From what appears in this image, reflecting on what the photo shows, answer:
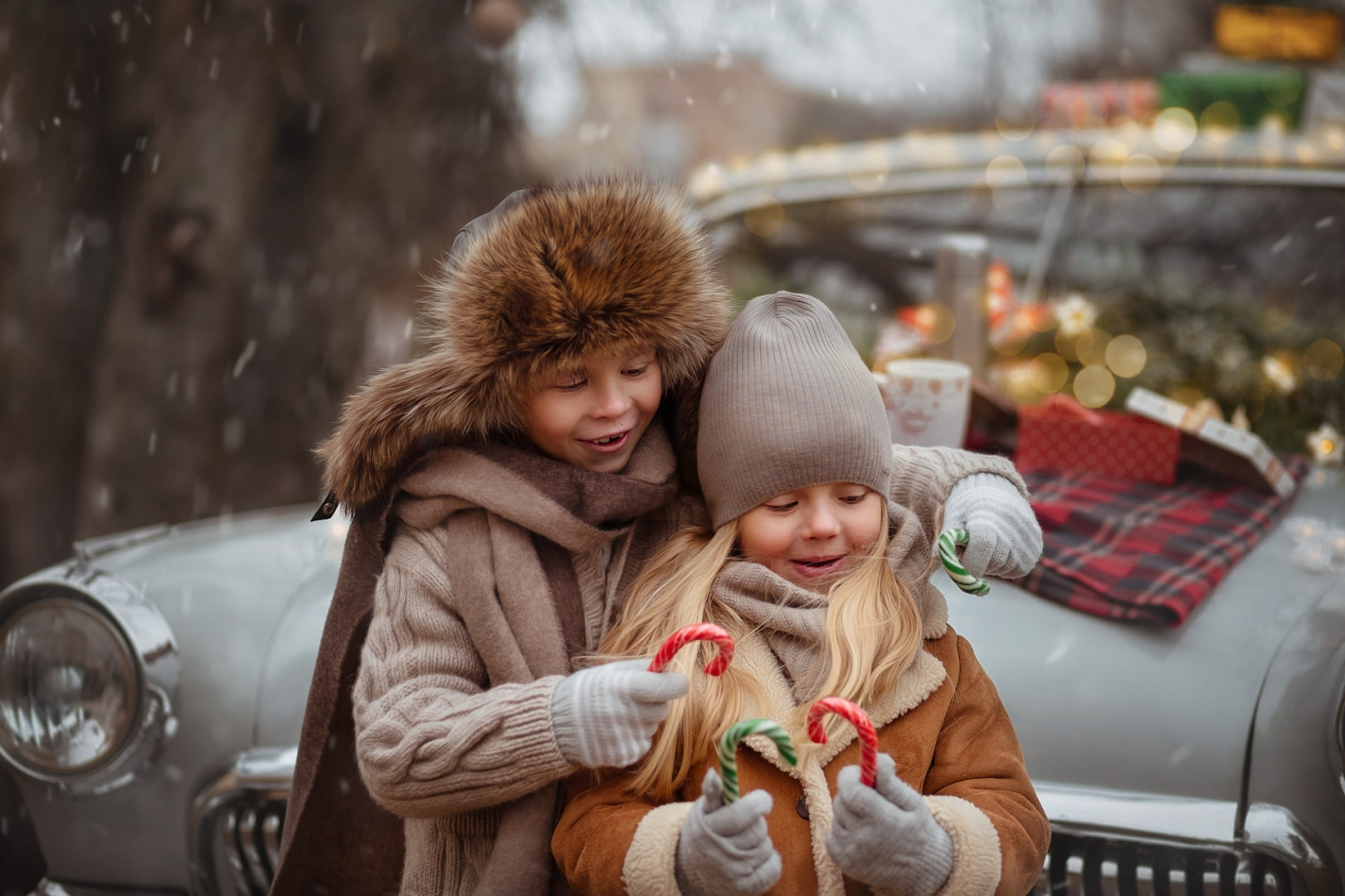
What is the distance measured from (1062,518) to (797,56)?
4.84 m

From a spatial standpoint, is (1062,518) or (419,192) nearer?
(1062,518)

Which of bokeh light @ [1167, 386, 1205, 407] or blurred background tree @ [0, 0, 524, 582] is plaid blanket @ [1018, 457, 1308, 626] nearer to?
bokeh light @ [1167, 386, 1205, 407]

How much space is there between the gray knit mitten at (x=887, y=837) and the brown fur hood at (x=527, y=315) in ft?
2.39

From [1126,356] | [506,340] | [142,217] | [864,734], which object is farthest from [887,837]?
[142,217]

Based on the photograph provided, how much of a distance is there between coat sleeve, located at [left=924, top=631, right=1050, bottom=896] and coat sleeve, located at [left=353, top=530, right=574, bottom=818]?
0.52 m

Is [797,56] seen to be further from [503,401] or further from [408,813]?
[408,813]

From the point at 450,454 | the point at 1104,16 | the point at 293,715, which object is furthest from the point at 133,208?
the point at 1104,16

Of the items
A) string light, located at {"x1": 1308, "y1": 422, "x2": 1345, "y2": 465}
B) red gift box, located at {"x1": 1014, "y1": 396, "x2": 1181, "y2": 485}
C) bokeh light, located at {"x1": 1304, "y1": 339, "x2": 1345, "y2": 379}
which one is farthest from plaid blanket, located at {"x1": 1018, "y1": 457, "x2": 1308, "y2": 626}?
bokeh light, located at {"x1": 1304, "y1": 339, "x2": 1345, "y2": 379}

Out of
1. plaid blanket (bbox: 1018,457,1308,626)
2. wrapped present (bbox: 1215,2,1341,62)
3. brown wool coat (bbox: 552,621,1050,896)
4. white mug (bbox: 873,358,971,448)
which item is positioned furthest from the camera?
wrapped present (bbox: 1215,2,1341,62)

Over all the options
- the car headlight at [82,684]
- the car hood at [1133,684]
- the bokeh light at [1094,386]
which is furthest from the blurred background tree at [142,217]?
the car hood at [1133,684]

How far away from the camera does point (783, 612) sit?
5.41ft

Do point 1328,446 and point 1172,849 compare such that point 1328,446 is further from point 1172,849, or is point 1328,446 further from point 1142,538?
point 1172,849

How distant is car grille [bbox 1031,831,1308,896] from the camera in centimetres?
181

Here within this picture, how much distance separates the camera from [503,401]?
173cm
